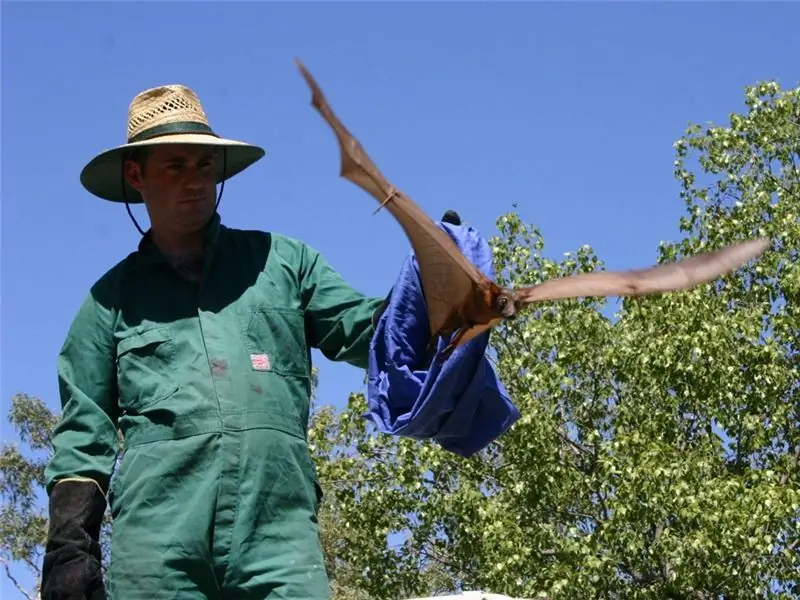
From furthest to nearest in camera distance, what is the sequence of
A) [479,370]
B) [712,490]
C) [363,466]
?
[363,466] → [712,490] → [479,370]

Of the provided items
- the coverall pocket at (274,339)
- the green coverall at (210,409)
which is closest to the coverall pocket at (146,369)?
the green coverall at (210,409)

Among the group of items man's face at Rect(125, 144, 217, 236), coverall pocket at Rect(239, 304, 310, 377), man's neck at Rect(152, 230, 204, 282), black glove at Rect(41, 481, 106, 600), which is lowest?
black glove at Rect(41, 481, 106, 600)

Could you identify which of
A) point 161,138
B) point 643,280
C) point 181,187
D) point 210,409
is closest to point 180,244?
point 181,187

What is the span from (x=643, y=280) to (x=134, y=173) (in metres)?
1.45

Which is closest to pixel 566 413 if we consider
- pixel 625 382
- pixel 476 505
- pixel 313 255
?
pixel 625 382

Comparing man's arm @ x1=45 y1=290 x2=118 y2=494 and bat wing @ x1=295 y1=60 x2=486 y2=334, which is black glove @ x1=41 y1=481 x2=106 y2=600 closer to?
man's arm @ x1=45 y1=290 x2=118 y2=494

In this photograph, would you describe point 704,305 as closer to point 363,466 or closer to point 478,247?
point 363,466

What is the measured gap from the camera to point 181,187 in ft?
12.6

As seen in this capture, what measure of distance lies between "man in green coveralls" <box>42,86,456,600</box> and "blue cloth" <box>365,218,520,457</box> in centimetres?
22

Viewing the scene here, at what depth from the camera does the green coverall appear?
349 cm

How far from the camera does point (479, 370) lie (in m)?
3.45

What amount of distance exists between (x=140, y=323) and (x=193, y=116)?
56 cm

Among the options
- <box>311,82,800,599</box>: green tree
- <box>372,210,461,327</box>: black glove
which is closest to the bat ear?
<box>372,210,461,327</box>: black glove

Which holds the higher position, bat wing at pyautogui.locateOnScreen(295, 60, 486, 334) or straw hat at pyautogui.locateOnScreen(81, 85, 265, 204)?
straw hat at pyautogui.locateOnScreen(81, 85, 265, 204)
